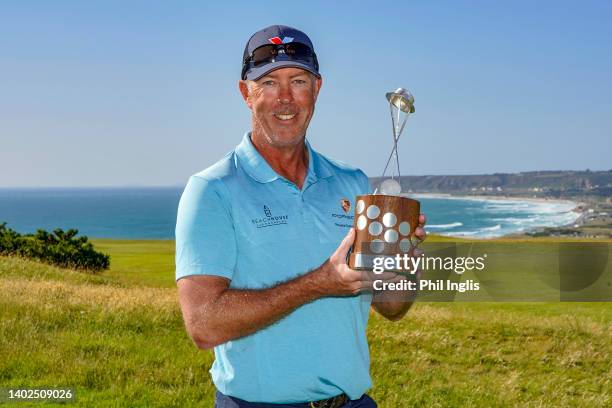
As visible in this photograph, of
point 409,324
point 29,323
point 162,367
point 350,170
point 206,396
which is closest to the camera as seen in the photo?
point 350,170

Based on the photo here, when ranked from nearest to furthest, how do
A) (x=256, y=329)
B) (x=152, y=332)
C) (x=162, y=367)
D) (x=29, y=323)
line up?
(x=256, y=329), (x=162, y=367), (x=29, y=323), (x=152, y=332)

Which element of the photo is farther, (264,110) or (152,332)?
(152,332)

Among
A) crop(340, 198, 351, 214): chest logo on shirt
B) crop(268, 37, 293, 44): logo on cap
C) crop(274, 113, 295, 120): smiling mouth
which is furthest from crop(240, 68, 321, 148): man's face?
crop(340, 198, 351, 214): chest logo on shirt

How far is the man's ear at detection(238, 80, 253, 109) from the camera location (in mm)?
3025

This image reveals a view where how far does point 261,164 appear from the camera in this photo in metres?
2.87

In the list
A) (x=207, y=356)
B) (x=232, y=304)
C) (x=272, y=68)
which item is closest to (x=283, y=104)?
(x=272, y=68)

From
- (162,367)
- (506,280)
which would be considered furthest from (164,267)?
(162,367)

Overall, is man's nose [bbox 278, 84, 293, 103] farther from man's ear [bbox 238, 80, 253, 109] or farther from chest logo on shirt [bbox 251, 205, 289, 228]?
chest logo on shirt [bbox 251, 205, 289, 228]

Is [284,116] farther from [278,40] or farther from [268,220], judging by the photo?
[268,220]

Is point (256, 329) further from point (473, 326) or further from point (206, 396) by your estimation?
point (473, 326)

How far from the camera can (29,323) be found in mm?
9969

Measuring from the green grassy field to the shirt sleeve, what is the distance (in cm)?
534

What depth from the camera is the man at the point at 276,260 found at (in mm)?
2496

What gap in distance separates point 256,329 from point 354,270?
1.84 feet
